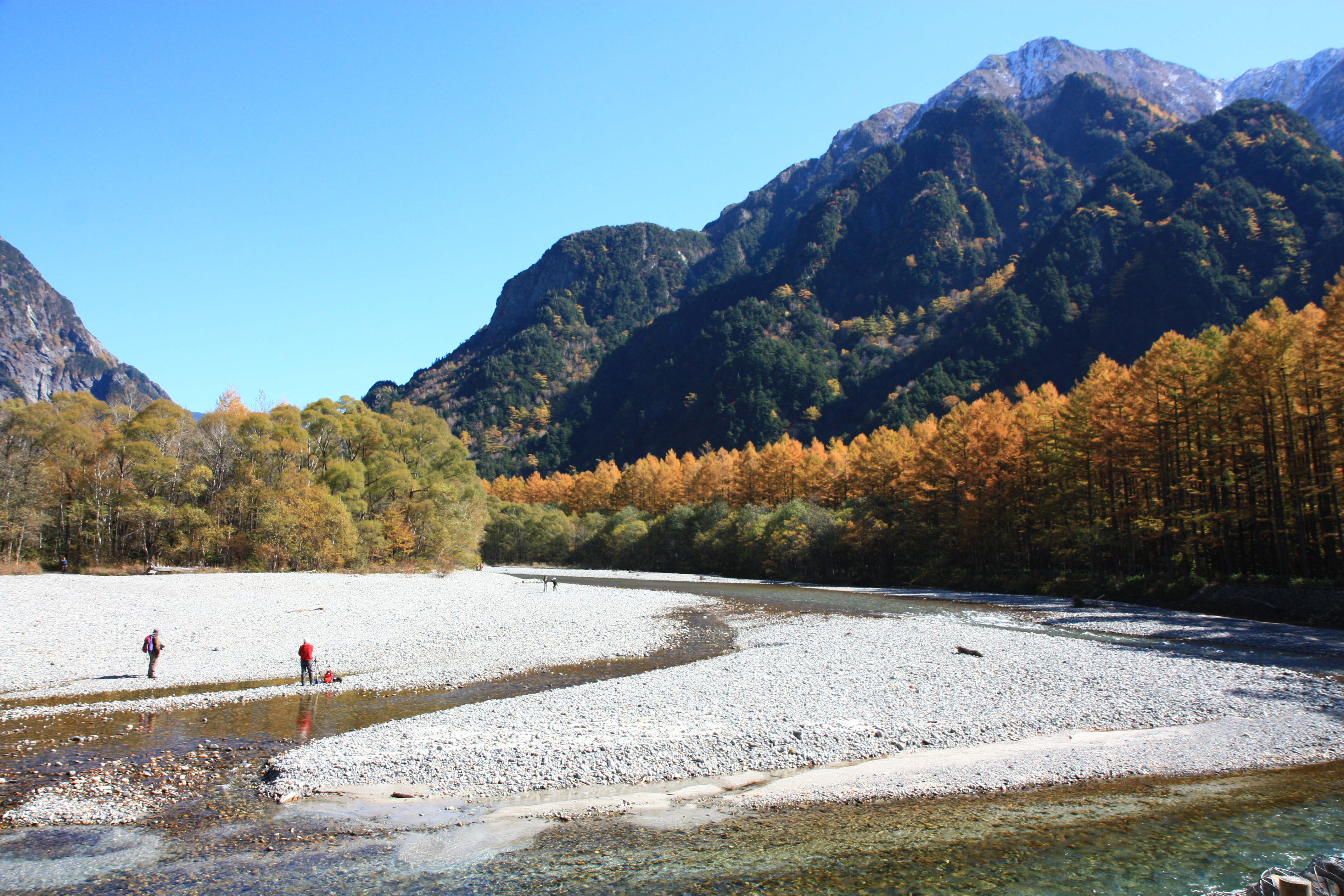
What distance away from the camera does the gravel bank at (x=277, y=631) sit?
67.6 feet

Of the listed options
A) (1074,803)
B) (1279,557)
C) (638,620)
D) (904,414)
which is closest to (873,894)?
(1074,803)

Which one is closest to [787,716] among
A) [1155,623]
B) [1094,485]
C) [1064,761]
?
[1064,761]

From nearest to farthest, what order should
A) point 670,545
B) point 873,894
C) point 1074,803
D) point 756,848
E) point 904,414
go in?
point 873,894 → point 756,848 → point 1074,803 → point 670,545 → point 904,414

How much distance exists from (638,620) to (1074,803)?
83.0 feet

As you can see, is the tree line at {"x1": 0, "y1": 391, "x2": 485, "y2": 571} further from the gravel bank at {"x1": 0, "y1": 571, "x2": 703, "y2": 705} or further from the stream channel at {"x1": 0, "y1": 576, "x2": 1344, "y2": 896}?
the stream channel at {"x1": 0, "y1": 576, "x2": 1344, "y2": 896}

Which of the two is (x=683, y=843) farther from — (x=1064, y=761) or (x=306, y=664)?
(x=306, y=664)

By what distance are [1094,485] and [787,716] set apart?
3984 centimetres

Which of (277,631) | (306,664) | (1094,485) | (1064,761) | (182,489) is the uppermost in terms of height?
(1094,485)

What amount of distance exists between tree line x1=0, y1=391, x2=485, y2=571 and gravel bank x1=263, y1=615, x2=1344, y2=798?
38239 mm

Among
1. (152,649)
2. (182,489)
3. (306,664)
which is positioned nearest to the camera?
(306,664)

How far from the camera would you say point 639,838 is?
387 inches

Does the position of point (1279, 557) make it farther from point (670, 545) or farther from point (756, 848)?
point (670, 545)

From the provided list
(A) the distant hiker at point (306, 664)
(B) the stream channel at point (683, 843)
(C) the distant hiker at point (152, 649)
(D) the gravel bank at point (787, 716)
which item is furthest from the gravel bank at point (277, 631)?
(B) the stream channel at point (683, 843)

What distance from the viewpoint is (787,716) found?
1541 centimetres
